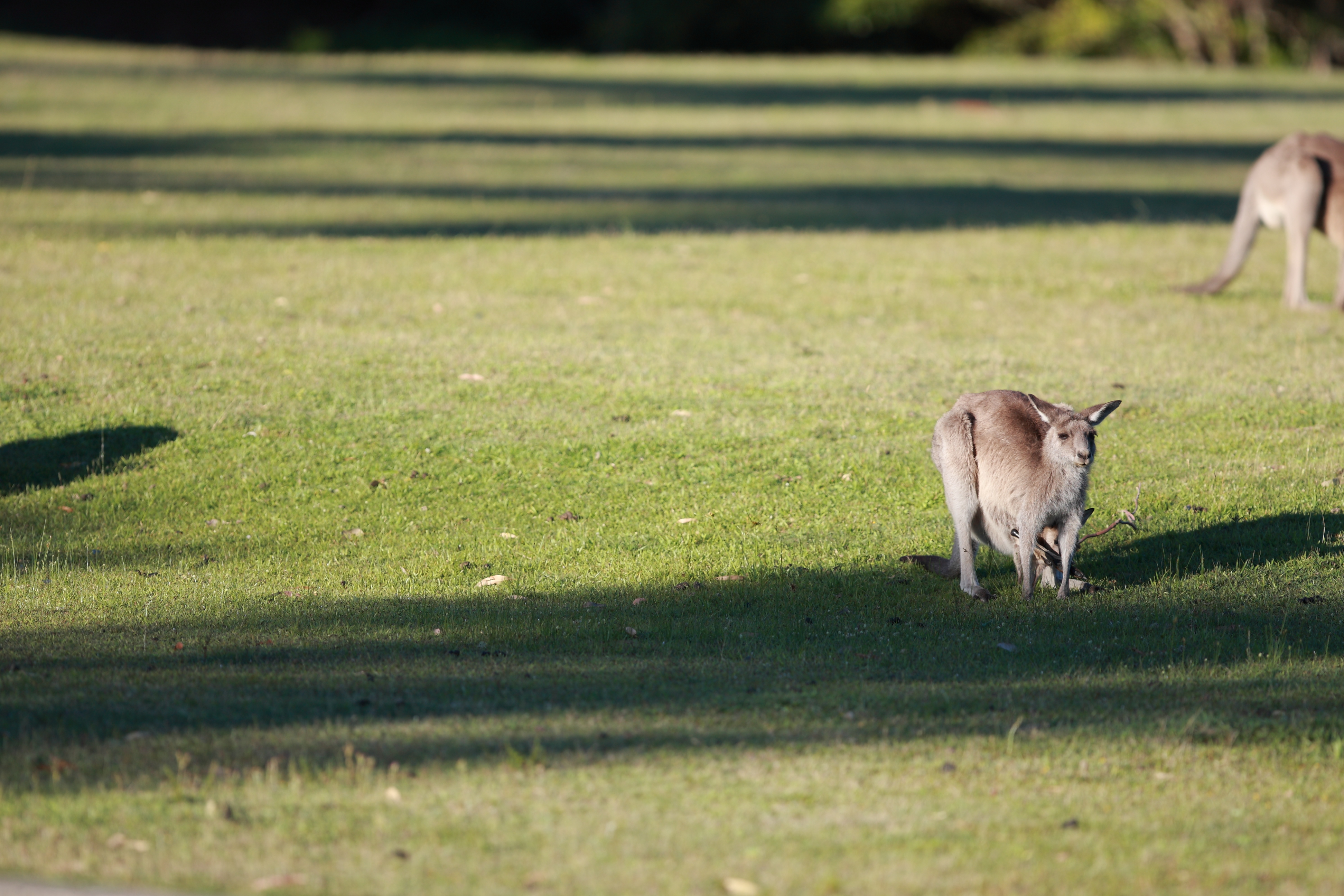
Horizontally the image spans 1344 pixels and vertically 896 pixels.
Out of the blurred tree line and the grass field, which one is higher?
the blurred tree line

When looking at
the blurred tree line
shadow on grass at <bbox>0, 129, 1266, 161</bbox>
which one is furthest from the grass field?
the blurred tree line

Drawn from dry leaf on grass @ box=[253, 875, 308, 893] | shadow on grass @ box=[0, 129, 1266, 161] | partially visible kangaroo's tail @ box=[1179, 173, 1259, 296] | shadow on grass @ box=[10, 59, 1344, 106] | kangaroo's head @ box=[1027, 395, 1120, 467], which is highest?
shadow on grass @ box=[10, 59, 1344, 106]

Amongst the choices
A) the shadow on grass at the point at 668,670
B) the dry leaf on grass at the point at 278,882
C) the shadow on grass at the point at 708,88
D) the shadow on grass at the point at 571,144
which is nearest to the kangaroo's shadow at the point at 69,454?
the shadow on grass at the point at 668,670

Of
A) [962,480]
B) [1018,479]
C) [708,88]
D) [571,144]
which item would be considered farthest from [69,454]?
[708,88]

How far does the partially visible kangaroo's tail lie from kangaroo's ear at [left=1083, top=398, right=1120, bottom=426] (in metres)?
8.04

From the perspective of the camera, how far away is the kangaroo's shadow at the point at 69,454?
932 cm

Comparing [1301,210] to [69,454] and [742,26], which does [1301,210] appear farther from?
[742,26]

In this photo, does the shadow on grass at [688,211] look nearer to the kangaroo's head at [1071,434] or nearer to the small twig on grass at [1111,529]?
the small twig on grass at [1111,529]

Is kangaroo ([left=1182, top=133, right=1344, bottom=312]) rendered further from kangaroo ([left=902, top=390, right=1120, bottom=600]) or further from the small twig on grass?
kangaroo ([left=902, top=390, right=1120, bottom=600])

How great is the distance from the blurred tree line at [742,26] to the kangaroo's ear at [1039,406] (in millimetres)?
42297

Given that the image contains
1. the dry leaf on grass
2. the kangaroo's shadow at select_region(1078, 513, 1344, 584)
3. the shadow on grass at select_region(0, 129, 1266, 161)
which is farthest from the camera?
the shadow on grass at select_region(0, 129, 1266, 161)

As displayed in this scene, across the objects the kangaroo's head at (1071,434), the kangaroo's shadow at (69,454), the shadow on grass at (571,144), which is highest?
the shadow on grass at (571,144)

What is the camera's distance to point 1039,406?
7.21 m

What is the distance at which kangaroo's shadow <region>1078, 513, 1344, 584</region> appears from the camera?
26.4 feet
